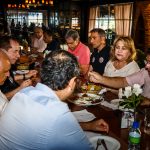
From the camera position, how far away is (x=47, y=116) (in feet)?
3.96

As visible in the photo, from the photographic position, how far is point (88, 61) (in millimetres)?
4582

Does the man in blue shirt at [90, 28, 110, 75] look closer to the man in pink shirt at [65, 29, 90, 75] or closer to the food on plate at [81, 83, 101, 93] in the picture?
the man in pink shirt at [65, 29, 90, 75]

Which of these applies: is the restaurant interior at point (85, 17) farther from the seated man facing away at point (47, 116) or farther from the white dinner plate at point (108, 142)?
the seated man facing away at point (47, 116)

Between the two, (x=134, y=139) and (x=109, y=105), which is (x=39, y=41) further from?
(x=134, y=139)

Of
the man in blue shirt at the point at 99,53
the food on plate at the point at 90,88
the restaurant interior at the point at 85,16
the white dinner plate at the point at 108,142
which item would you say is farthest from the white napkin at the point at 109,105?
the restaurant interior at the point at 85,16

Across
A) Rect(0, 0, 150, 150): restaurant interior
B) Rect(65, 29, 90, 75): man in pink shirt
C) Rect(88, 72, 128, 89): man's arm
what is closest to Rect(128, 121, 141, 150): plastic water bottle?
Rect(88, 72, 128, 89): man's arm

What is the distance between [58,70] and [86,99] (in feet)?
3.64

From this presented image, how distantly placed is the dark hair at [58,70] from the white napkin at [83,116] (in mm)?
681

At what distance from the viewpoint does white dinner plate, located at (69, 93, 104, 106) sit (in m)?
2.33

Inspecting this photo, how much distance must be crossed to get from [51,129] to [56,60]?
0.37 meters

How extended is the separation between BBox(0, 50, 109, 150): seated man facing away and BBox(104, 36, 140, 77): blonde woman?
1807 mm

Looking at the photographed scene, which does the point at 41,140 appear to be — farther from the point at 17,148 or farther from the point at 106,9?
the point at 106,9

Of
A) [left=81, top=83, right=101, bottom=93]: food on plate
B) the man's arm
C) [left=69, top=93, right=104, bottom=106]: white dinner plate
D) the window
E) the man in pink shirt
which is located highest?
the window

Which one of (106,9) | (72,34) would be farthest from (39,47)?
(106,9)
